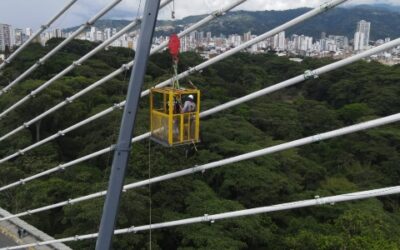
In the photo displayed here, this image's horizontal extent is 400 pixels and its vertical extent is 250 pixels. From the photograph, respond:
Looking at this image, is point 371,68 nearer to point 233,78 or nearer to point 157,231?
point 233,78

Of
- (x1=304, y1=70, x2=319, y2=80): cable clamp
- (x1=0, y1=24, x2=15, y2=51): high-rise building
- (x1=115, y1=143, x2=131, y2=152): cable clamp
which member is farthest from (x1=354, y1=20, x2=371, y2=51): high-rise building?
(x1=115, y1=143, x2=131, y2=152): cable clamp

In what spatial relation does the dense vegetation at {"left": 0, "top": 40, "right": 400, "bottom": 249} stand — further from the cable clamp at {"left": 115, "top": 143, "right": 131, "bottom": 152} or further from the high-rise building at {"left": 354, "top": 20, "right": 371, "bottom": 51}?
the high-rise building at {"left": 354, "top": 20, "right": 371, "bottom": 51}

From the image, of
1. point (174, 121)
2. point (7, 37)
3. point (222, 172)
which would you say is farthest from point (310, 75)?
point (7, 37)

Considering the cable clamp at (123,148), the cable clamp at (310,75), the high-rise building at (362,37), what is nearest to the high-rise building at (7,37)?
the high-rise building at (362,37)

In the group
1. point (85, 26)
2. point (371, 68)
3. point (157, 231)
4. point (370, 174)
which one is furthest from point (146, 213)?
point (371, 68)

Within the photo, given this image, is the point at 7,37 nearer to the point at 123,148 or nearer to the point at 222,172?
the point at 222,172

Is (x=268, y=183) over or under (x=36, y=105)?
under

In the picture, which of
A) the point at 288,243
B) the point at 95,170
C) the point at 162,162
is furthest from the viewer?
the point at 95,170
